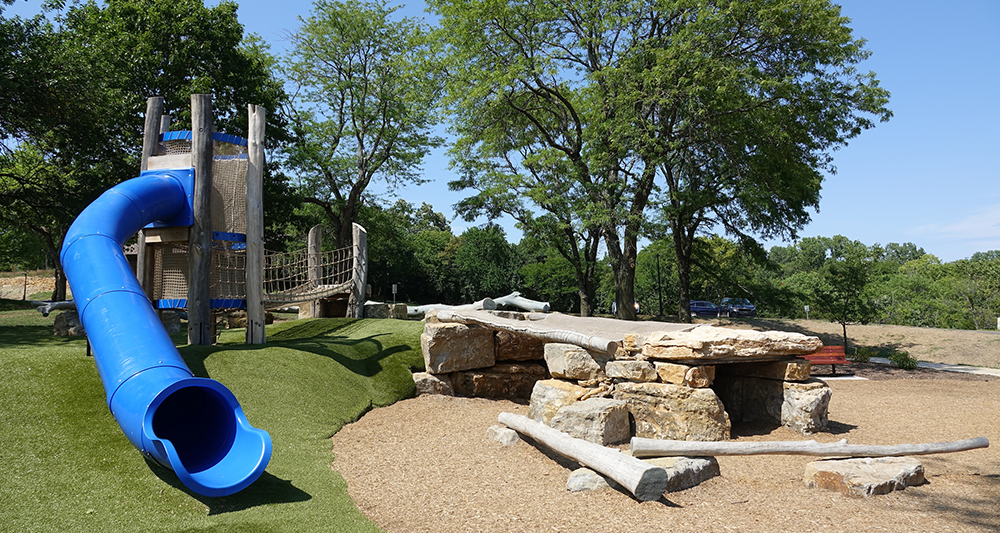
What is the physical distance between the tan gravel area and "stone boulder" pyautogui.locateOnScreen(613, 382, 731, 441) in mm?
504

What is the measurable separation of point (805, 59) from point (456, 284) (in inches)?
1035

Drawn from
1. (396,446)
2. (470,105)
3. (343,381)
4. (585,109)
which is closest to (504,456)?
(396,446)

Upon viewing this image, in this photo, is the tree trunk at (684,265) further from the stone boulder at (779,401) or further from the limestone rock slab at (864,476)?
the limestone rock slab at (864,476)

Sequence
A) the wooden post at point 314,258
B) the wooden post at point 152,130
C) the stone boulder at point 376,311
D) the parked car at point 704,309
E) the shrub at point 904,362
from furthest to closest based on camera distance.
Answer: the parked car at point 704,309 → the shrub at point 904,362 → the stone boulder at point 376,311 → the wooden post at point 314,258 → the wooden post at point 152,130

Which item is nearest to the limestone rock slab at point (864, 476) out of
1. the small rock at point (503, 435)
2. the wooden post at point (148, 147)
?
the small rock at point (503, 435)

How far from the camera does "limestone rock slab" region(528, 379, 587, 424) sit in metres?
6.77

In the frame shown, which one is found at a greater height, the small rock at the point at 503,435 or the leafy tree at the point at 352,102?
the leafy tree at the point at 352,102

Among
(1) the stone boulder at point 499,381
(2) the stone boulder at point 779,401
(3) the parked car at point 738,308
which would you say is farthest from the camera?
(3) the parked car at point 738,308

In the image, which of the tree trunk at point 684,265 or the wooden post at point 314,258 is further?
the tree trunk at point 684,265

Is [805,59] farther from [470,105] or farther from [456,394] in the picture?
[456,394]

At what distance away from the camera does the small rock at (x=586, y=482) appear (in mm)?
4789

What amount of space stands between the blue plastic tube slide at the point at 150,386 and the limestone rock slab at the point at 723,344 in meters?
4.44

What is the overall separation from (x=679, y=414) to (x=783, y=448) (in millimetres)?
1213

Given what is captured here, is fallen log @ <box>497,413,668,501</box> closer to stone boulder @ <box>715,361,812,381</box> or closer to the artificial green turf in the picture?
the artificial green turf
